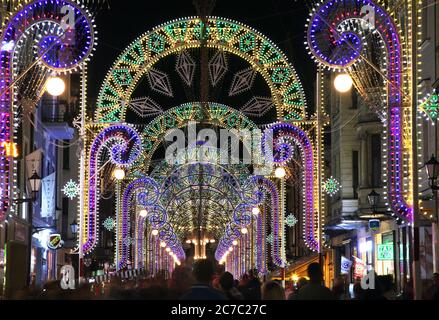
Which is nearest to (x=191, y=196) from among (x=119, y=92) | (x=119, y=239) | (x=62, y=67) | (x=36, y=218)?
(x=36, y=218)

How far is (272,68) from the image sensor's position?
2922 cm

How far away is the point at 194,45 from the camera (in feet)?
96.2

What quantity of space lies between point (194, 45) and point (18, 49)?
9304 millimetres

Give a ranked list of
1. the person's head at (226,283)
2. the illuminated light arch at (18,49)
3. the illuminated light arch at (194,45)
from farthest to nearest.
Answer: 1. the illuminated light arch at (194,45)
2. the illuminated light arch at (18,49)
3. the person's head at (226,283)

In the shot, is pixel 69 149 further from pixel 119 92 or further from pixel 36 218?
pixel 119 92

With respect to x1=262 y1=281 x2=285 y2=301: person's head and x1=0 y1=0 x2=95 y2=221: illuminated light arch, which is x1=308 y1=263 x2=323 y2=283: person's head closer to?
x1=262 y1=281 x2=285 y2=301: person's head

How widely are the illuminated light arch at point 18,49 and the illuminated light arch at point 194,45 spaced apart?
6.42m

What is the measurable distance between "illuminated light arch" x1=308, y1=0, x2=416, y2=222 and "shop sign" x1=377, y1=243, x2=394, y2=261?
1936 cm

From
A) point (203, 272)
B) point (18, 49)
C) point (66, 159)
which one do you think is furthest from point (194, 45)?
point (66, 159)

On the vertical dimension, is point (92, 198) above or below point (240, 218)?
below

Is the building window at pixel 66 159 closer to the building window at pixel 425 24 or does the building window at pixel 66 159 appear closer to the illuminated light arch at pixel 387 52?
the building window at pixel 425 24

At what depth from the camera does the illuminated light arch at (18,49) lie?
1895 cm

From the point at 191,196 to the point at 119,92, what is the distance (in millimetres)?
31266

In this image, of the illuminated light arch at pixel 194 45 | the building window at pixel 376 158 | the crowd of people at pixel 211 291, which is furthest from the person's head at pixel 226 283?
the building window at pixel 376 158
